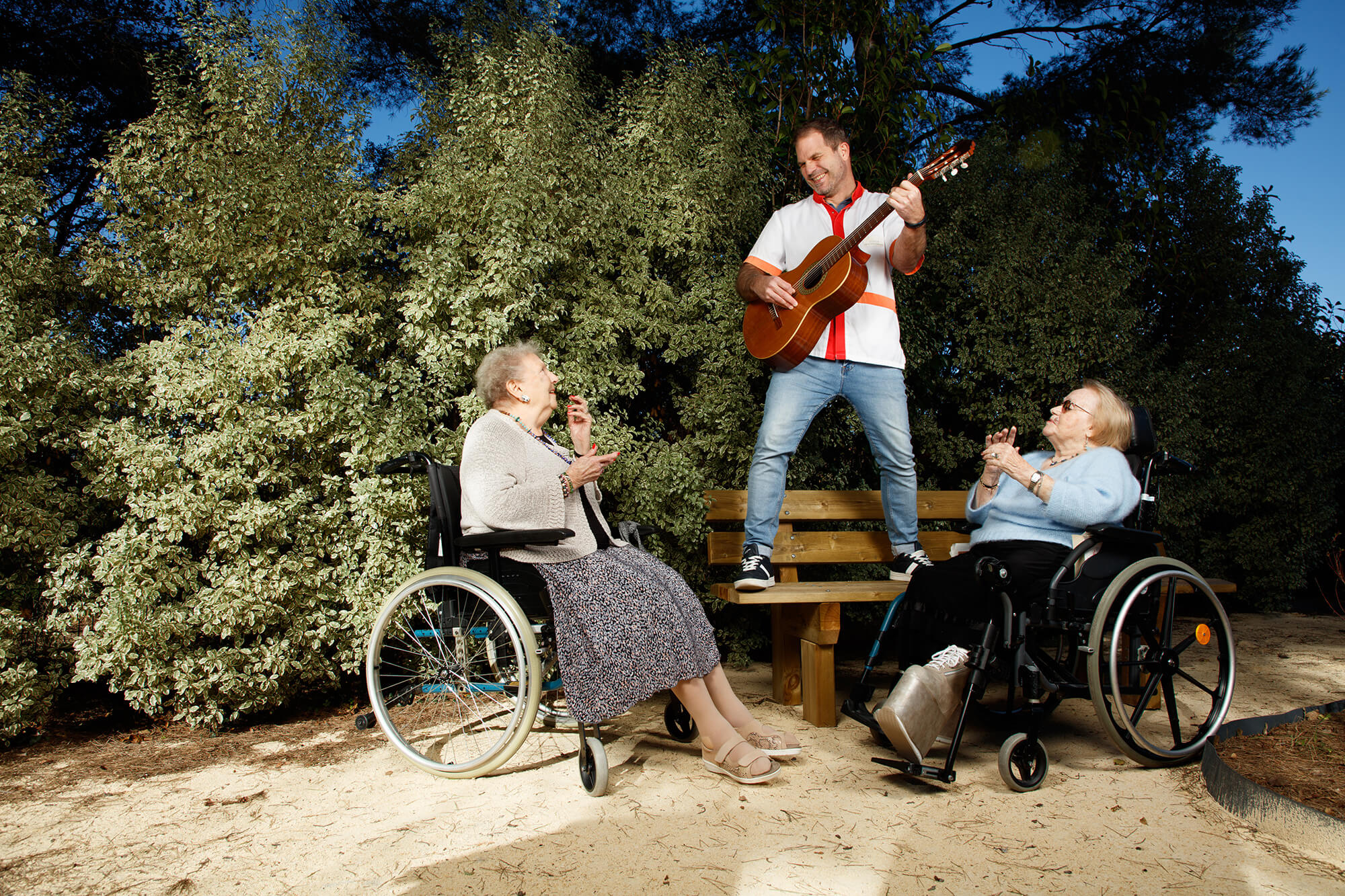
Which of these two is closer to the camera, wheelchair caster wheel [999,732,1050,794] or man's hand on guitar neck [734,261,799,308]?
wheelchair caster wheel [999,732,1050,794]

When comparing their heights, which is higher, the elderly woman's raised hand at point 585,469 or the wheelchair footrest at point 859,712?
the elderly woman's raised hand at point 585,469

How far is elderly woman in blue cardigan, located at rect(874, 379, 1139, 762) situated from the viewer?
2508 millimetres

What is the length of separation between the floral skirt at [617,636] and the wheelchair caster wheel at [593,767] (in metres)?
0.10

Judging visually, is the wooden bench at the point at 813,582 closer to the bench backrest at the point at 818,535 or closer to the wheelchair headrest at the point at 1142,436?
the bench backrest at the point at 818,535

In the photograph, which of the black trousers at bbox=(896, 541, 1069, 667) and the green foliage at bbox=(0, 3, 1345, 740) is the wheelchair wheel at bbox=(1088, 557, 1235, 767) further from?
the green foliage at bbox=(0, 3, 1345, 740)

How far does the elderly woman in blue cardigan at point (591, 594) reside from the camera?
2.55 m

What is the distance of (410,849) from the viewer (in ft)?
7.23

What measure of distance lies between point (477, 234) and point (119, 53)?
6.99 feet

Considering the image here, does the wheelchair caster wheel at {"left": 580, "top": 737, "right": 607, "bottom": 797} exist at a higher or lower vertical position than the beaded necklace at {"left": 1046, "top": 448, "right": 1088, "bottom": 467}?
lower

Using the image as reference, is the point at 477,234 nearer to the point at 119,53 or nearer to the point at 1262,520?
the point at 119,53

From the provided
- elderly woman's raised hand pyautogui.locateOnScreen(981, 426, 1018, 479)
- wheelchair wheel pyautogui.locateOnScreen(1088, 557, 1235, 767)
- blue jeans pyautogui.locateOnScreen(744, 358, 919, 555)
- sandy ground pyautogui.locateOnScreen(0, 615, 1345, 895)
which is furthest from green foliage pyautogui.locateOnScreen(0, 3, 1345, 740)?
wheelchair wheel pyautogui.locateOnScreen(1088, 557, 1235, 767)

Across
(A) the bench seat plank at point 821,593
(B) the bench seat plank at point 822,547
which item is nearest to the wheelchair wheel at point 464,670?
(A) the bench seat plank at point 821,593

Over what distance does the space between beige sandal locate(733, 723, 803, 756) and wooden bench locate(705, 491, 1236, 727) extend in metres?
0.49

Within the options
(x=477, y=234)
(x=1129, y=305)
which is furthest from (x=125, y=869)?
(x=1129, y=305)
